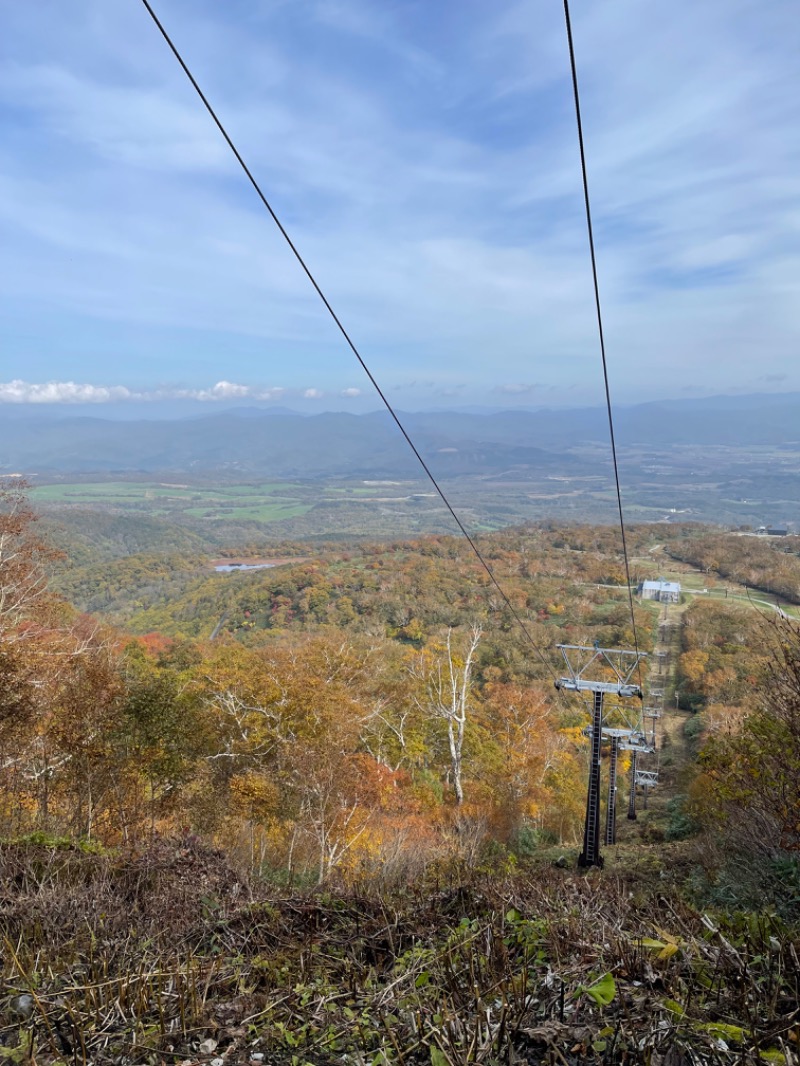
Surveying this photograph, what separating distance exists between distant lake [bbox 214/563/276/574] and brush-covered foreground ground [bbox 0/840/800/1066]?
1995 inches

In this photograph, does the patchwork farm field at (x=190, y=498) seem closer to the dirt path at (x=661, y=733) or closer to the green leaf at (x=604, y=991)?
the dirt path at (x=661, y=733)

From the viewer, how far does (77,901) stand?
349cm

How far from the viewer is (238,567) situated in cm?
5638

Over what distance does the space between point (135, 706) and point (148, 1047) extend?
9070mm

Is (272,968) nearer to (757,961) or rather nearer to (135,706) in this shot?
(757,961)

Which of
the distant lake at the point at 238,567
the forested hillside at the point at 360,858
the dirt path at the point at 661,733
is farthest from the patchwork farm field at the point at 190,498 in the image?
the forested hillside at the point at 360,858

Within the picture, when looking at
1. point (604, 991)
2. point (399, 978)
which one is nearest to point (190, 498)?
point (399, 978)

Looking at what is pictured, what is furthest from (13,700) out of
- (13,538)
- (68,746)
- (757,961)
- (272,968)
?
(757,961)

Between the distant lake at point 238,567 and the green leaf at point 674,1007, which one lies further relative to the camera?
the distant lake at point 238,567

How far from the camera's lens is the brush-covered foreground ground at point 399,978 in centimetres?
194

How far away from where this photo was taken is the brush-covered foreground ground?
6.38 feet

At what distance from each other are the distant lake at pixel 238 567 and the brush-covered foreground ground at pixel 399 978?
50.7 m

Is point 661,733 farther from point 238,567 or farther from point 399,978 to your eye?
point 238,567

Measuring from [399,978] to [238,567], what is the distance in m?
56.3
